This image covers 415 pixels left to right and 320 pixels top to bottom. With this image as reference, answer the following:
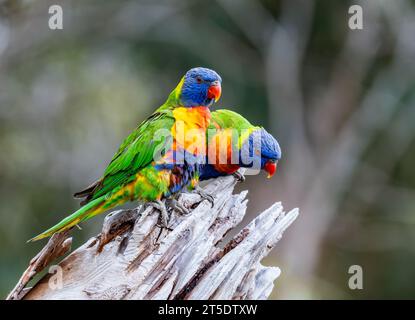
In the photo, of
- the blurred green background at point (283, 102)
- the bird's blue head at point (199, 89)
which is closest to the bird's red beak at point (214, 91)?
the bird's blue head at point (199, 89)

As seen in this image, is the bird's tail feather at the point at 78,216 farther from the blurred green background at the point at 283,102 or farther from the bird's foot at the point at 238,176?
the blurred green background at the point at 283,102

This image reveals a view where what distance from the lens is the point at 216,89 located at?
14.7 feet

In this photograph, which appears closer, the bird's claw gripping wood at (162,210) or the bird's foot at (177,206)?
the bird's claw gripping wood at (162,210)

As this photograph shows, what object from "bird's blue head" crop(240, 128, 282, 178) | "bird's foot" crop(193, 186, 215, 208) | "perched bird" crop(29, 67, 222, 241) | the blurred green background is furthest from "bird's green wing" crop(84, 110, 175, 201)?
the blurred green background

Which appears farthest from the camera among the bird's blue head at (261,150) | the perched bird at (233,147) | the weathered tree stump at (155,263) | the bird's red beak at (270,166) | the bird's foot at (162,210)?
the bird's red beak at (270,166)

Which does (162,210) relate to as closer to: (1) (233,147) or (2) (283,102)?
(1) (233,147)

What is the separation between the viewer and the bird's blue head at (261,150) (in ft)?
15.6

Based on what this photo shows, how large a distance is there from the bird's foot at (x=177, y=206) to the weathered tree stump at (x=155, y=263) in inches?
9.0

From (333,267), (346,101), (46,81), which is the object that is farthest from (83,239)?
(346,101)

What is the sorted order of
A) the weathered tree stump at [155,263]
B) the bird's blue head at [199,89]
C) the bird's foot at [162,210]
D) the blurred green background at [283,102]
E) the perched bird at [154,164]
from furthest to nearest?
1. the blurred green background at [283,102]
2. the bird's blue head at [199,89]
3. the perched bird at [154,164]
4. the bird's foot at [162,210]
5. the weathered tree stump at [155,263]

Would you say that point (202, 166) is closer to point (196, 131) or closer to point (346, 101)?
point (196, 131)

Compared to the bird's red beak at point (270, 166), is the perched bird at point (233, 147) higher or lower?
higher

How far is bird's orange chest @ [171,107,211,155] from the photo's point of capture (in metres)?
4.17
